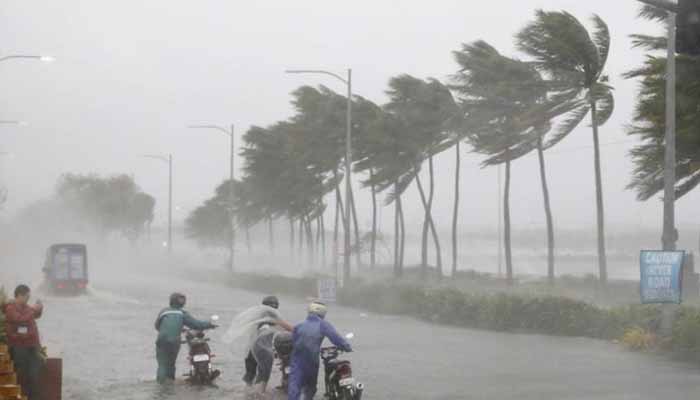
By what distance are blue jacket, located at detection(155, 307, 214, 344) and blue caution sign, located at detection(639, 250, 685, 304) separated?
9.84 m

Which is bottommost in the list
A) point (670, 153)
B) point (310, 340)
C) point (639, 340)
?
point (639, 340)

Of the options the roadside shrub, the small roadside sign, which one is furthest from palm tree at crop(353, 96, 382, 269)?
the roadside shrub

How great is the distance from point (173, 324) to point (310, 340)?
13.8 ft

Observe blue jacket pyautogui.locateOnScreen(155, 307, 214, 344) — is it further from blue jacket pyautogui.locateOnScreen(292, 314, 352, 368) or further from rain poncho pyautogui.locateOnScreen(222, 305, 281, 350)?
blue jacket pyautogui.locateOnScreen(292, 314, 352, 368)

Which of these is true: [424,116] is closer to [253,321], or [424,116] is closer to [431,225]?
[431,225]

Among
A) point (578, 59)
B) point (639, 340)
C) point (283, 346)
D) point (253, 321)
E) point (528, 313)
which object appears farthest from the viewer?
point (578, 59)

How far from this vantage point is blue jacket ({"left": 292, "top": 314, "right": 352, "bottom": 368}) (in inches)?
545

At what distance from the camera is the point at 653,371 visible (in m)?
19.4

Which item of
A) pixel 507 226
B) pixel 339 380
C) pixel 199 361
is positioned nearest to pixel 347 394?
pixel 339 380

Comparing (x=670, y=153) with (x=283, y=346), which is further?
(x=670, y=153)

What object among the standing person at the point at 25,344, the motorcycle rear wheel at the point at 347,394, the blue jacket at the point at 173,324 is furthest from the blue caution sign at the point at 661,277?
the standing person at the point at 25,344

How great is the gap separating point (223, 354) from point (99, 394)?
23.4 feet

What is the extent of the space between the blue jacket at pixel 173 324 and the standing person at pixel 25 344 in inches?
124

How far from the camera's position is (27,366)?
14188 millimetres
